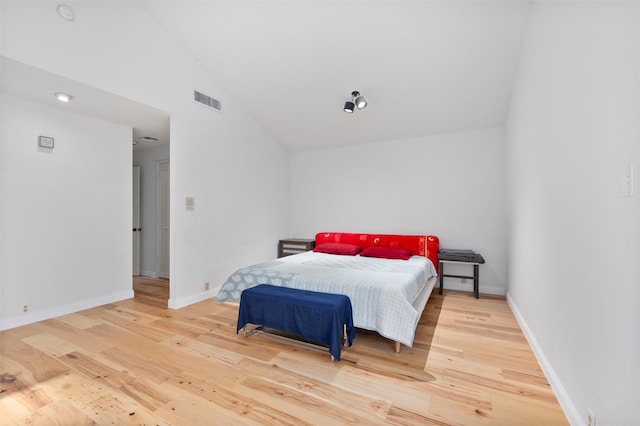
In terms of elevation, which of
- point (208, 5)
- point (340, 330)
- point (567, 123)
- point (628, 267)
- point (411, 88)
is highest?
point (208, 5)

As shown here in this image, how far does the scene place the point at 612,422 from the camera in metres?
1.11

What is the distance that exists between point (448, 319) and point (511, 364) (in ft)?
3.09

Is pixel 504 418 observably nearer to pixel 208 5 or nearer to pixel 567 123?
pixel 567 123

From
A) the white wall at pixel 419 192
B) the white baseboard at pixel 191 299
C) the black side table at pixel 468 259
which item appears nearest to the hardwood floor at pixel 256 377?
the white baseboard at pixel 191 299

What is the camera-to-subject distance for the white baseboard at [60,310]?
2840mm

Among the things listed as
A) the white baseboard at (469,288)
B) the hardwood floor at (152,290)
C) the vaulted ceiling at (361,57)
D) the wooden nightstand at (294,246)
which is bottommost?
the hardwood floor at (152,290)

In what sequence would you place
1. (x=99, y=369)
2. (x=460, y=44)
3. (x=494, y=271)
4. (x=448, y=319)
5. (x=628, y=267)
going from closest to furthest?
(x=628, y=267), (x=99, y=369), (x=460, y=44), (x=448, y=319), (x=494, y=271)

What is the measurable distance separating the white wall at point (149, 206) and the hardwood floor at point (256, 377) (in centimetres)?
222

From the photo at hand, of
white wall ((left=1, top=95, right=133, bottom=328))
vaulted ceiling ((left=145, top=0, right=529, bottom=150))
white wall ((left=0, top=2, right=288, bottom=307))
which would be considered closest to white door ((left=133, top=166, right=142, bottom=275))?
white wall ((left=1, top=95, right=133, bottom=328))

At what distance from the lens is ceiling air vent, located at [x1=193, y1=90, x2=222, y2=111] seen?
3.72m

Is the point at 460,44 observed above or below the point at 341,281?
above

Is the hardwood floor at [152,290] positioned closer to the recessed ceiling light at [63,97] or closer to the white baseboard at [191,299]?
the white baseboard at [191,299]

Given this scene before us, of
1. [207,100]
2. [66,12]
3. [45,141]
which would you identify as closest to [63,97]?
[45,141]

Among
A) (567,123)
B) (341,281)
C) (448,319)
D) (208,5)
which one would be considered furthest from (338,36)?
(448,319)
